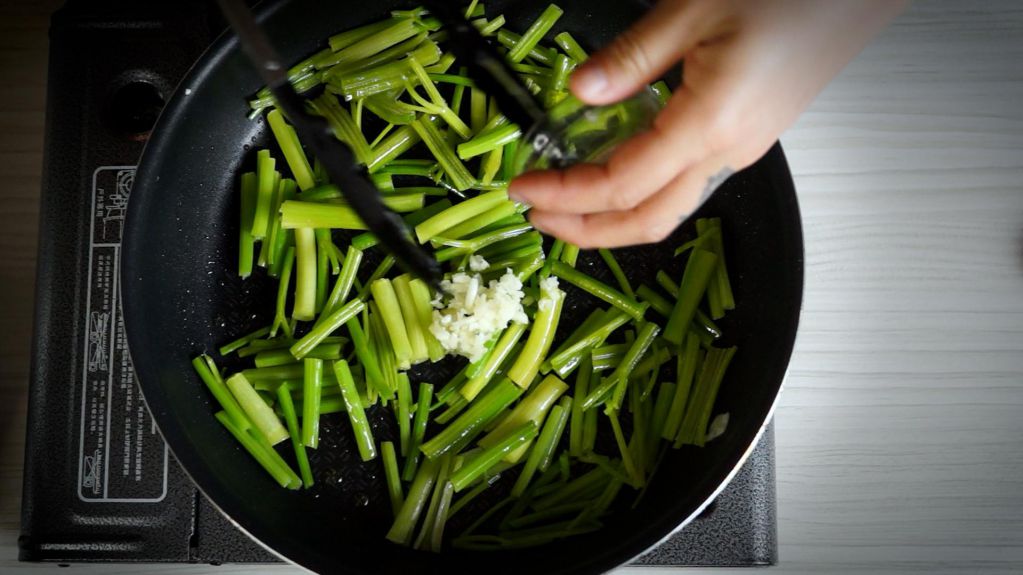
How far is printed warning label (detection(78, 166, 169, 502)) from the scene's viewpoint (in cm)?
141

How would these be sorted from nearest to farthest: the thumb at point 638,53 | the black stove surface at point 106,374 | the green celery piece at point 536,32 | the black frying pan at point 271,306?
the thumb at point 638,53 < the black frying pan at point 271,306 < the black stove surface at point 106,374 < the green celery piece at point 536,32

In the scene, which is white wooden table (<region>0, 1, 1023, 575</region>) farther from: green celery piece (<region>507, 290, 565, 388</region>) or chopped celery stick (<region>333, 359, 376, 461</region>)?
green celery piece (<region>507, 290, 565, 388</region>)

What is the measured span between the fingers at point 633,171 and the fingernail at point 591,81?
0.07m

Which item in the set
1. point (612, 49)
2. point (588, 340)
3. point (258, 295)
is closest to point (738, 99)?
point (612, 49)

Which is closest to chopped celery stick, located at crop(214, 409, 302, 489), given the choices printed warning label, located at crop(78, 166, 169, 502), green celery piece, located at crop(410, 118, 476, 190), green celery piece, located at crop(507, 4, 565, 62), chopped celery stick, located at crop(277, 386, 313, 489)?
chopped celery stick, located at crop(277, 386, 313, 489)

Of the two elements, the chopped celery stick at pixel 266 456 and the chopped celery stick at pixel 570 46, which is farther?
the chopped celery stick at pixel 570 46

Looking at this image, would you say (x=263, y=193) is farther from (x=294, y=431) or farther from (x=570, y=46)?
(x=570, y=46)

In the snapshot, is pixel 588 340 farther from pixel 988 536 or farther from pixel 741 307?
pixel 988 536

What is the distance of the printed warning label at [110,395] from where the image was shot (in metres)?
1.41

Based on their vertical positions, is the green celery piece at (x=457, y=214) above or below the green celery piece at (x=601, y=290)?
above

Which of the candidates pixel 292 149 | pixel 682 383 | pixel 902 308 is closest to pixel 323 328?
pixel 292 149

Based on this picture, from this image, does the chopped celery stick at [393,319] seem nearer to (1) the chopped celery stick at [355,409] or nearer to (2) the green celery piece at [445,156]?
(1) the chopped celery stick at [355,409]

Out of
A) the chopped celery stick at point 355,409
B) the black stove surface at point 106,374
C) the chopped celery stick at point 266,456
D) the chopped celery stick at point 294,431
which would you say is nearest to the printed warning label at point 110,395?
the black stove surface at point 106,374

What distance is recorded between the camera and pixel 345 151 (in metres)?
1.03
